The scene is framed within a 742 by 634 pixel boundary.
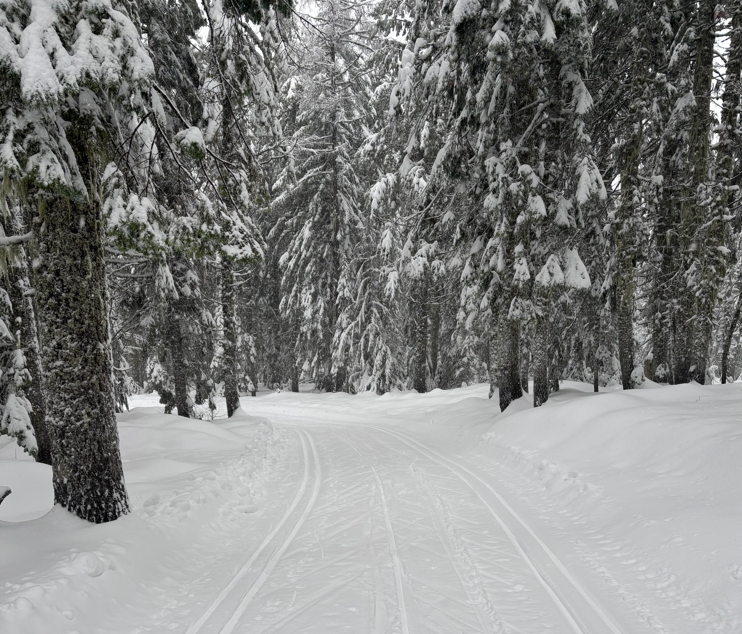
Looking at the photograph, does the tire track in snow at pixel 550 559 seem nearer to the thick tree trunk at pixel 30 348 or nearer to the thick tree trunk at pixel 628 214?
the thick tree trunk at pixel 628 214

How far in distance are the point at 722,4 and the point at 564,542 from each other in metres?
11.7

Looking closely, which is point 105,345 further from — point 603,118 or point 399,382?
point 399,382

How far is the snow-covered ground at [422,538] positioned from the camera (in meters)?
3.84

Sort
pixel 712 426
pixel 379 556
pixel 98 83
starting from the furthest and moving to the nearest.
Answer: pixel 712 426, pixel 379 556, pixel 98 83

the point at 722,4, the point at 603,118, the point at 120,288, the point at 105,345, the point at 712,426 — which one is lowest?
the point at 712,426

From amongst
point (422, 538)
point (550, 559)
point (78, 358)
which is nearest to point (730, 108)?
Result: point (550, 559)

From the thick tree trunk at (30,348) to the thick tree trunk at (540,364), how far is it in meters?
10.8

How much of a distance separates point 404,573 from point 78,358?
13.5ft

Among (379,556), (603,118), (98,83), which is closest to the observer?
(98,83)

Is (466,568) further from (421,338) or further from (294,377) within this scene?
Answer: (294,377)

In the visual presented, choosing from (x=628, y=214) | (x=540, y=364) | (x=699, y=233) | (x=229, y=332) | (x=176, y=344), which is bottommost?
(x=540, y=364)

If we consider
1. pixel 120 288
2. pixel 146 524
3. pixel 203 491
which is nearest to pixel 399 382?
pixel 120 288

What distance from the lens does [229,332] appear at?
14266 mm

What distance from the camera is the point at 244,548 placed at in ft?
17.7
